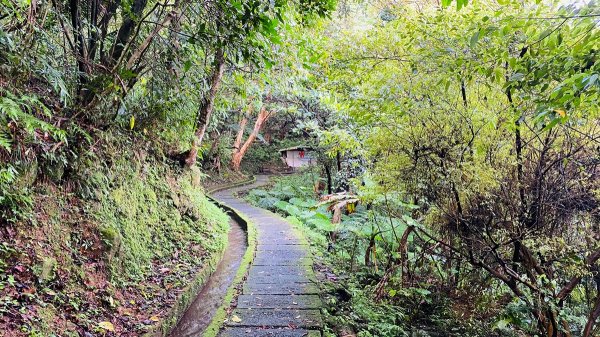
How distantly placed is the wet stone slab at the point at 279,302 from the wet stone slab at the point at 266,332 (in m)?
0.59

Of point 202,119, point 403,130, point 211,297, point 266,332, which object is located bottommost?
point 211,297

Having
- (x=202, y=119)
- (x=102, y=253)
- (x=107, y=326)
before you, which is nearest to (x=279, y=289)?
(x=107, y=326)

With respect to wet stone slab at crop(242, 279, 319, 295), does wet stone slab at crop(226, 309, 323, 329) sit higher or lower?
lower

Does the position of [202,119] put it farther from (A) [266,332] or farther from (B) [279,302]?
(A) [266,332]

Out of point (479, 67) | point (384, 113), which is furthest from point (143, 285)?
point (479, 67)

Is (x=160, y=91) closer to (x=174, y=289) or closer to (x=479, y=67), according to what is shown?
(x=174, y=289)

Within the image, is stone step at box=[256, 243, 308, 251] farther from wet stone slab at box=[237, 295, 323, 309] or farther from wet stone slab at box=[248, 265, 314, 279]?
wet stone slab at box=[237, 295, 323, 309]

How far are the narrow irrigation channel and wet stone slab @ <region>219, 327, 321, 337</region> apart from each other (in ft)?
2.89

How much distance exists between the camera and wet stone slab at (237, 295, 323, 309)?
4402 mm

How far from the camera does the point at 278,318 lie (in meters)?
4.07

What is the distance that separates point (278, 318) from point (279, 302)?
454 mm

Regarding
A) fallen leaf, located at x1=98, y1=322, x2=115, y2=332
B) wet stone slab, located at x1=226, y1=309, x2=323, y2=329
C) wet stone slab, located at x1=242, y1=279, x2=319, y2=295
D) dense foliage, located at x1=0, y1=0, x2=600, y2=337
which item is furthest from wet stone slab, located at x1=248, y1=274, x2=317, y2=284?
fallen leaf, located at x1=98, y1=322, x2=115, y2=332

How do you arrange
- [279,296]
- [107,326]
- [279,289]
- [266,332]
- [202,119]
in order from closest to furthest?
[107,326] → [266,332] → [279,296] → [279,289] → [202,119]

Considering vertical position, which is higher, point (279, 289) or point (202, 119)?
point (202, 119)
